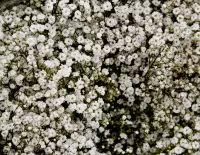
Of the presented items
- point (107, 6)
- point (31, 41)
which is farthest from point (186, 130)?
point (31, 41)

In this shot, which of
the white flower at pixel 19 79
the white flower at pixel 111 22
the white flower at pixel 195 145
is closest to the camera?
the white flower at pixel 195 145

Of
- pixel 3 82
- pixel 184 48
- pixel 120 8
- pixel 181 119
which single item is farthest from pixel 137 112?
pixel 3 82

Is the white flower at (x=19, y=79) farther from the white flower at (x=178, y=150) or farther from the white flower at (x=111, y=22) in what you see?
the white flower at (x=178, y=150)

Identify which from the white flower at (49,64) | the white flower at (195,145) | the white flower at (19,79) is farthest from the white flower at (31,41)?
the white flower at (195,145)

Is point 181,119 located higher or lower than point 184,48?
lower

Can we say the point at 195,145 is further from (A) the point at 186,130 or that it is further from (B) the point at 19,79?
(B) the point at 19,79

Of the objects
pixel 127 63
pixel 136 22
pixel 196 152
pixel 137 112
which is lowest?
pixel 196 152

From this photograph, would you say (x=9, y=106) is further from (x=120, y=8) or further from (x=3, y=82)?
(x=120, y=8)

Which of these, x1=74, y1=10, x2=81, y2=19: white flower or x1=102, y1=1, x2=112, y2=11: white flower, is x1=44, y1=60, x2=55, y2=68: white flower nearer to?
x1=74, y1=10, x2=81, y2=19: white flower

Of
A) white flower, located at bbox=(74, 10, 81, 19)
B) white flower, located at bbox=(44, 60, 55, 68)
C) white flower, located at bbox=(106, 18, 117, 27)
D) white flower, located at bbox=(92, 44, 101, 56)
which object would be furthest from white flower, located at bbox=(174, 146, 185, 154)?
white flower, located at bbox=(74, 10, 81, 19)
